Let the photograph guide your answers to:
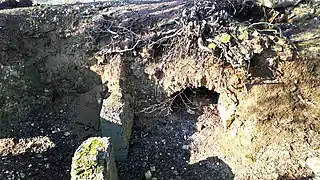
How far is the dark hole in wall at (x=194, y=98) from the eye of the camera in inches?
281

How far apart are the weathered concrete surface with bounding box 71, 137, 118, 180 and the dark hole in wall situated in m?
2.42

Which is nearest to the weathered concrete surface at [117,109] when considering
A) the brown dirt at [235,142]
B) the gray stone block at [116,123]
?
the gray stone block at [116,123]

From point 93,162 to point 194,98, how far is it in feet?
10.0

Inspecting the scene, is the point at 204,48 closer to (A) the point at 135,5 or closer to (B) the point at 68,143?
(A) the point at 135,5

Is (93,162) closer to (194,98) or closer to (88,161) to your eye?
(88,161)

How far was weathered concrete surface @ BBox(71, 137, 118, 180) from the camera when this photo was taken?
15.3 feet

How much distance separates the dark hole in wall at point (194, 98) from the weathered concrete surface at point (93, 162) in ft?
7.95

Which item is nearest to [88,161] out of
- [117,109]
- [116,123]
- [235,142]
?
[116,123]

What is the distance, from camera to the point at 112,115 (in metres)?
6.16

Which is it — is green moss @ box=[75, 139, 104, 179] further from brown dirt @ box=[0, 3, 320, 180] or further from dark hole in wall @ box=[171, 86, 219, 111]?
dark hole in wall @ box=[171, 86, 219, 111]

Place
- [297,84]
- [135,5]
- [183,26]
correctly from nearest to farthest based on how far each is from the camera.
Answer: [297,84], [183,26], [135,5]

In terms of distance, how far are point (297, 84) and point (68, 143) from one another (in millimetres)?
4194

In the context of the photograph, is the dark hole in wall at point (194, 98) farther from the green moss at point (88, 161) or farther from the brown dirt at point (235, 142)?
the green moss at point (88, 161)

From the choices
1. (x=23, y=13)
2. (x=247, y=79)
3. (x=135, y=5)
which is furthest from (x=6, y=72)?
(x=247, y=79)
